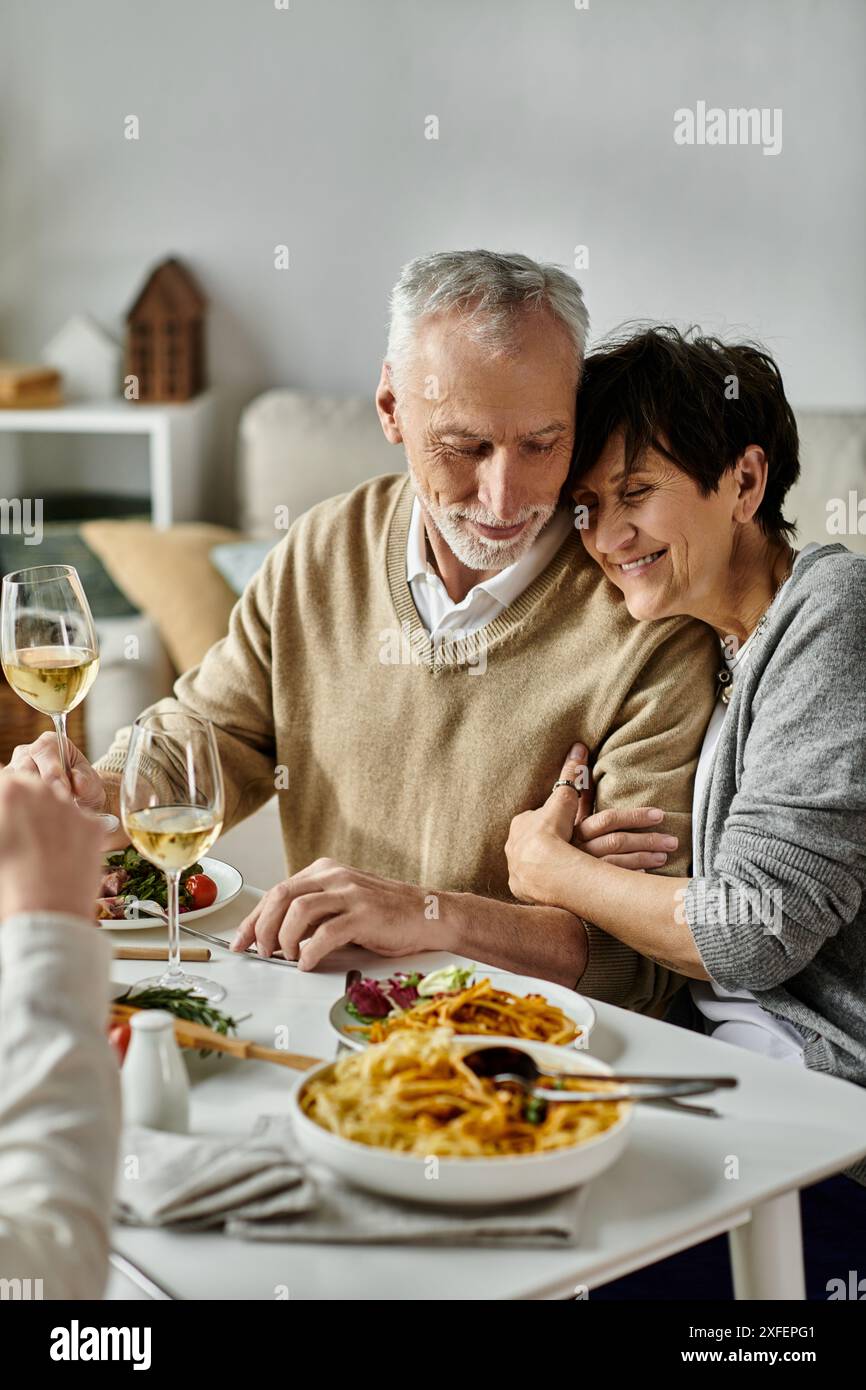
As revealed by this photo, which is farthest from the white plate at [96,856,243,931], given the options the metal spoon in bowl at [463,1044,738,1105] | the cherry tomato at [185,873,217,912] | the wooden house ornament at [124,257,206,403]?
the wooden house ornament at [124,257,206,403]

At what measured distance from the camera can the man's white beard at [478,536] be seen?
1810mm

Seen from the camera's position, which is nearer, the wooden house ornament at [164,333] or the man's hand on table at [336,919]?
the man's hand on table at [336,919]

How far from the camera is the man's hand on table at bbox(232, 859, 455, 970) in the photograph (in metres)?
1.45

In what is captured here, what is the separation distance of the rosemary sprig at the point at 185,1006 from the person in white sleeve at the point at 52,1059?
378 millimetres

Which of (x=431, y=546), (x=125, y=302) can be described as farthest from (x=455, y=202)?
(x=431, y=546)

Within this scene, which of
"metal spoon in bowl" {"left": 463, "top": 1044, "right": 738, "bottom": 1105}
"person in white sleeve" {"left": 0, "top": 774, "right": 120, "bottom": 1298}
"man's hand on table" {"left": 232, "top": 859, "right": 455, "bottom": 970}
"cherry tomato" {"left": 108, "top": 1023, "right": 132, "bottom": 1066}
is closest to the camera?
"person in white sleeve" {"left": 0, "top": 774, "right": 120, "bottom": 1298}

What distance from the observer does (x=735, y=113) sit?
12.7 ft

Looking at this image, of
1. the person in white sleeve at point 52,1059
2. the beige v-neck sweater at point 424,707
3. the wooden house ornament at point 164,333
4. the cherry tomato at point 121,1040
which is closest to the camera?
the person in white sleeve at point 52,1059

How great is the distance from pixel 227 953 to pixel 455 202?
319cm

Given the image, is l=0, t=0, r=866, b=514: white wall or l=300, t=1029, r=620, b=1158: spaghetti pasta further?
l=0, t=0, r=866, b=514: white wall

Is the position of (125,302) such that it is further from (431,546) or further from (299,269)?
(431,546)

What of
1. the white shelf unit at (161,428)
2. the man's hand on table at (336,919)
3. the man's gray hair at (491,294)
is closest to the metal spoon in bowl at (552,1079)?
the man's hand on table at (336,919)

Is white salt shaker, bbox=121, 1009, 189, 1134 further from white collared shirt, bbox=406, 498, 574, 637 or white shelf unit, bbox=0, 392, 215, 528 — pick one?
white shelf unit, bbox=0, 392, 215, 528

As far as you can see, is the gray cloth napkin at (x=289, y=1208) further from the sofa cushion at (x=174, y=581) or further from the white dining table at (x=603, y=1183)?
the sofa cushion at (x=174, y=581)
